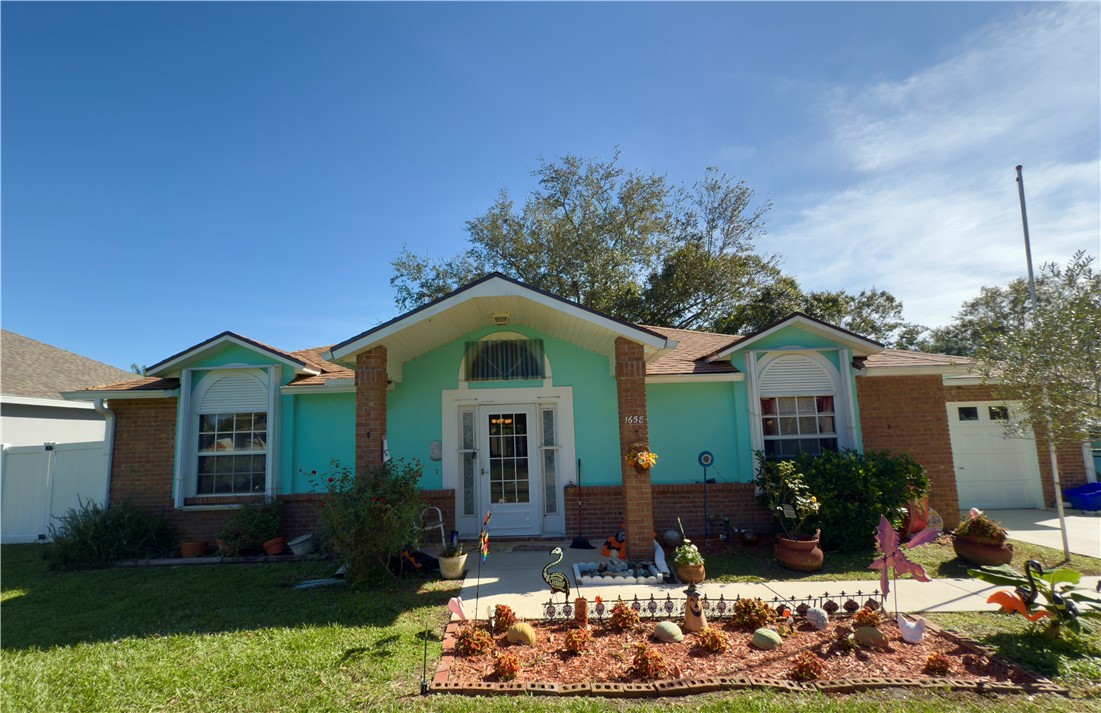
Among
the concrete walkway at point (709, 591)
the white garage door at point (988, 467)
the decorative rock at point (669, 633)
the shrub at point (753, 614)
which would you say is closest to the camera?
the decorative rock at point (669, 633)

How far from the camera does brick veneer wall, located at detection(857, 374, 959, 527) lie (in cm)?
919

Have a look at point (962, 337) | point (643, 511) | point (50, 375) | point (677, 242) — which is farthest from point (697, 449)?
point (962, 337)

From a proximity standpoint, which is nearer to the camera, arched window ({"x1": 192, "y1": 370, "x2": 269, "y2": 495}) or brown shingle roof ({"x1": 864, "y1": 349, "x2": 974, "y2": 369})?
brown shingle roof ({"x1": 864, "y1": 349, "x2": 974, "y2": 369})

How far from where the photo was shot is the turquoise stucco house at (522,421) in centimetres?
912

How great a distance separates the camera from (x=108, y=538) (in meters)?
8.30

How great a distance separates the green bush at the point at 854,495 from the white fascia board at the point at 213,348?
820 centimetres

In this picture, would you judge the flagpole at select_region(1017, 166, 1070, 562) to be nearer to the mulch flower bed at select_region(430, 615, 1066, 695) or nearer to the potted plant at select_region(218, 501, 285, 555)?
the mulch flower bed at select_region(430, 615, 1066, 695)

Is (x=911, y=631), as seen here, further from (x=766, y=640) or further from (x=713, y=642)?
(x=713, y=642)

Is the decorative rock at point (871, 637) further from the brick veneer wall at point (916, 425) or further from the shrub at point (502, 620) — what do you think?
the brick veneer wall at point (916, 425)

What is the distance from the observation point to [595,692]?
12.9 feet

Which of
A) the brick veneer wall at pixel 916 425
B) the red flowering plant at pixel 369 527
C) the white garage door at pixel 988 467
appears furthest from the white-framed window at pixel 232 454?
the white garage door at pixel 988 467

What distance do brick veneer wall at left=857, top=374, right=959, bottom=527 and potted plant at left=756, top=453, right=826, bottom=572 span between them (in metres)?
2.39

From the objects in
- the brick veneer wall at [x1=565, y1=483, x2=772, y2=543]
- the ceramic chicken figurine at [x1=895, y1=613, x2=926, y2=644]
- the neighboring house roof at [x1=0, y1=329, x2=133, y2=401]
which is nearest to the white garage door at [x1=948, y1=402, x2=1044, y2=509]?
the brick veneer wall at [x1=565, y1=483, x2=772, y2=543]

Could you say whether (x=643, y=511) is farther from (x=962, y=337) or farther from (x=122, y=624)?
(x=962, y=337)
